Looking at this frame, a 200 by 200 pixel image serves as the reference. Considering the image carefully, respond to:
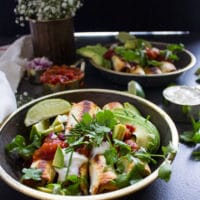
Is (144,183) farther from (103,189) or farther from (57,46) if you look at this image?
(57,46)

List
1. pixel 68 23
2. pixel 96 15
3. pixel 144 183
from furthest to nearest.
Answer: pixel 96 15 → pixel 68 23 → pixel 144 183

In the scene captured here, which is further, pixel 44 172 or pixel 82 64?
pixel 82 64

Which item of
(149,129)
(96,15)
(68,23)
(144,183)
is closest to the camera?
(144,183)

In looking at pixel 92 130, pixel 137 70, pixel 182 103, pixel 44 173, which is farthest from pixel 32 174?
pixel 137 70

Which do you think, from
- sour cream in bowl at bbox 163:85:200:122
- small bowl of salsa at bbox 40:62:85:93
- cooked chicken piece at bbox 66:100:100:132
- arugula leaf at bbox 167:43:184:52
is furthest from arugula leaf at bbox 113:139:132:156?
arugula leaf at bbox 167:43:184:52

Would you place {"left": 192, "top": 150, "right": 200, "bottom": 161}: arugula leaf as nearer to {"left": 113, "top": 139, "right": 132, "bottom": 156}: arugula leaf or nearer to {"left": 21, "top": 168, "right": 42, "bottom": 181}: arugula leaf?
{"left": 113, "top": 139, "right": 132, "bottom": 156}: arugula leaf

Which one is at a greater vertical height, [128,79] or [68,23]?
[68,23]

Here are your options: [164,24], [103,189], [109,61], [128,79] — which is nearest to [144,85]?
[128,79]
